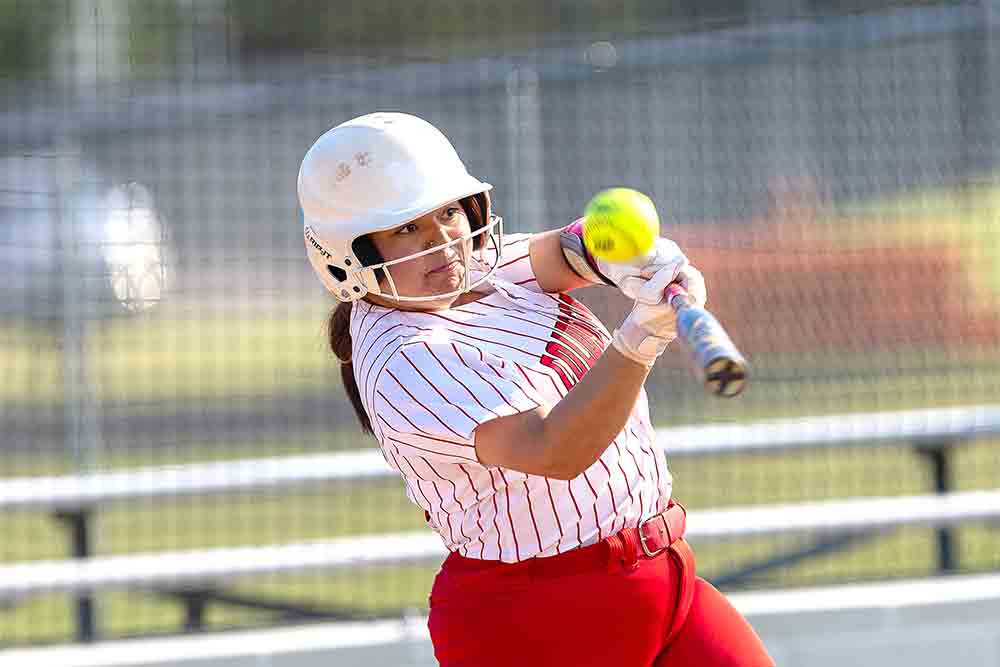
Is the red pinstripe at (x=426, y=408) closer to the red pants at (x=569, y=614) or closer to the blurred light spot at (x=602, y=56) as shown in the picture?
the red pants at (x=569, y=614)

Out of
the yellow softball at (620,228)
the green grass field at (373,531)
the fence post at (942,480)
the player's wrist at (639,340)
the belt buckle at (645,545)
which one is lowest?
Result: the green grass field at (373,531)

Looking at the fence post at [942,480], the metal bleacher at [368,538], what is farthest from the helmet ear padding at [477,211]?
the fence post at [942,480]

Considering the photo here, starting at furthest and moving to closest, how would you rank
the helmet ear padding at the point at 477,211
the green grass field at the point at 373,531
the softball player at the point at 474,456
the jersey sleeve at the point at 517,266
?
the green grass field at the point at 373,531
the jersey sleeve at the point at 517,266
the helmet ear padding at the point at 477,211
the softball player at the point at 474,456

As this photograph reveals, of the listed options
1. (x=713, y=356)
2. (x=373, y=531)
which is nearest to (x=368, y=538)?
(x=373, y=531)

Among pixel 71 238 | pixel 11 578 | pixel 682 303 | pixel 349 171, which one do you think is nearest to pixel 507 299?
pixel 349 171

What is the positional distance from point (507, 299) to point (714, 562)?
3237mm

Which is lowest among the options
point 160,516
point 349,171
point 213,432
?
A: point 160,516

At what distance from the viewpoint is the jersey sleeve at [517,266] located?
Result: 2.69 m

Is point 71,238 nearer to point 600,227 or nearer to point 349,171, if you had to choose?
point 349,171

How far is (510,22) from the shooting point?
22.4 feet

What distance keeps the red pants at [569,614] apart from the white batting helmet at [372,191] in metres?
0.45

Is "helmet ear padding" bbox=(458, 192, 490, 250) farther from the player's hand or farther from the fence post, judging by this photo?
the fence post

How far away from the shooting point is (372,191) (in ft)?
7.96

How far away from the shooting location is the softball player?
7.73 ft
